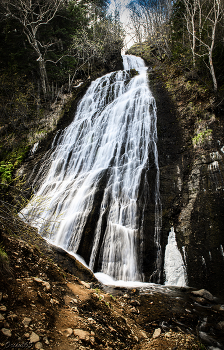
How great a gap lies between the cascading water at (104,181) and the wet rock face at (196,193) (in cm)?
59

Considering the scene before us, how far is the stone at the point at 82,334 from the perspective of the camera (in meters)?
2.35

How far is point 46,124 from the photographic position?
15570 mm

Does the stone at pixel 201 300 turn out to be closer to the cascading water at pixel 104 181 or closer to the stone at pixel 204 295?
the stone at pixel 204 295

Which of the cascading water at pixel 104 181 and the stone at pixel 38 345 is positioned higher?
the cascading water at pixel 104 181

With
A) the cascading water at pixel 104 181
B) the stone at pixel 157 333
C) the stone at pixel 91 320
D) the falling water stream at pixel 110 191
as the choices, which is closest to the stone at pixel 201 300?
the falling water stream at pixel 110 191

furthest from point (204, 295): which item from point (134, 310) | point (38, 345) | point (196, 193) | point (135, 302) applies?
point (38, 345)

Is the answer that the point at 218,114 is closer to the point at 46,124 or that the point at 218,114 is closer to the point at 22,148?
the point at 46,124

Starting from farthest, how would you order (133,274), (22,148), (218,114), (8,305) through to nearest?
1. (22,148)
2. (218,114)
3. (133,274)
4. (8,305)

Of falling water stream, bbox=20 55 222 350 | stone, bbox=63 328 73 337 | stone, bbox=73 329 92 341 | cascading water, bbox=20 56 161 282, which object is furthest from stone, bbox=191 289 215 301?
stone, bbox=63 328 73 337

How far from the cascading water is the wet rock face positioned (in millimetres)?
588

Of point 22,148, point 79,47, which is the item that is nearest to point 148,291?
point 22,148

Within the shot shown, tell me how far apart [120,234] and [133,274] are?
1.51 metres

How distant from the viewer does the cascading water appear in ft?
24.1

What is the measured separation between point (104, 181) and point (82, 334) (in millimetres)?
7050
